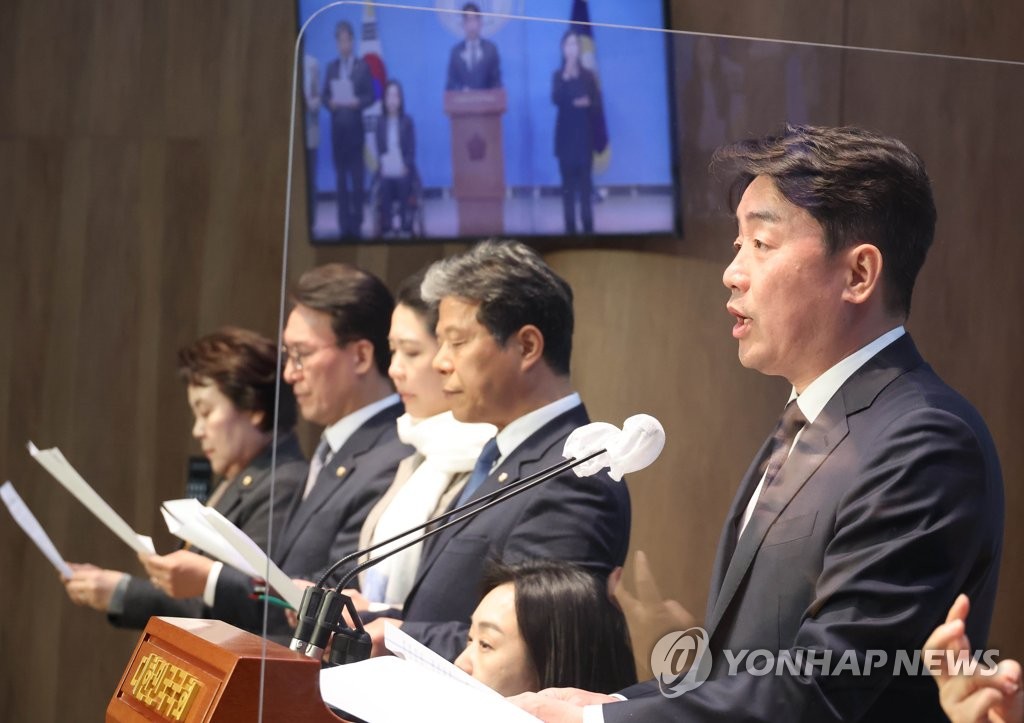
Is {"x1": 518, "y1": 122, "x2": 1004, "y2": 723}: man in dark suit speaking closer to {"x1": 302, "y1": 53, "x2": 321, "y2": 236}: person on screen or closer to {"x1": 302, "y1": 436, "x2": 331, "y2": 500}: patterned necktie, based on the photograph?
{"x1": 302, "y1": 436, "x2": 331, "y2": 500}: patterned necktie

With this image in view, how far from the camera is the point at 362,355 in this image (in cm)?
202

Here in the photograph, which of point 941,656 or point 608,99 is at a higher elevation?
point 608,99

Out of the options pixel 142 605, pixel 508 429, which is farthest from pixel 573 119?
pixel 142 605

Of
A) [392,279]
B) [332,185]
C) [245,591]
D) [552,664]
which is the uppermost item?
[332,185]

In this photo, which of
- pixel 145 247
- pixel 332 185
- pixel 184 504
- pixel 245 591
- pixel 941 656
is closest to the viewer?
pixel 941 656

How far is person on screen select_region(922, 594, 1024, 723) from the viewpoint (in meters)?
1.69

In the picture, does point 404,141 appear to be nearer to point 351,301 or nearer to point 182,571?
point 351,301

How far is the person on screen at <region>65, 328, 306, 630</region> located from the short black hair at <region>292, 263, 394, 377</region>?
1510mm

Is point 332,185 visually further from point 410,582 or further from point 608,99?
point 410,582

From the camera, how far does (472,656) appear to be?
1788 millimetres

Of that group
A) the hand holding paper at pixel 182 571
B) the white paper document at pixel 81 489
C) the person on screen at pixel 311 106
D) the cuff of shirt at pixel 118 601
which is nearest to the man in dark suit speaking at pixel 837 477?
the person on screen at pixel 311 106

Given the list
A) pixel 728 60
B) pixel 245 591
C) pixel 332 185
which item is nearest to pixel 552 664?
pixel 332 185

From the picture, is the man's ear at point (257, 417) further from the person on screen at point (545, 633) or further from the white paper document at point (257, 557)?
the person on screen at point (545, 633)

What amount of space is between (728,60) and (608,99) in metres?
0.19
